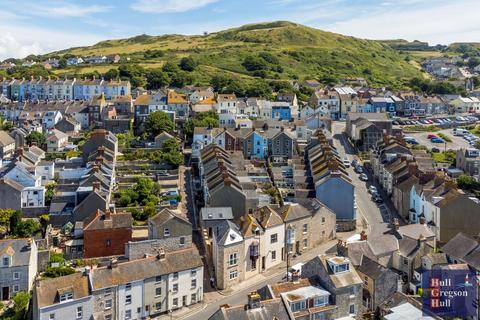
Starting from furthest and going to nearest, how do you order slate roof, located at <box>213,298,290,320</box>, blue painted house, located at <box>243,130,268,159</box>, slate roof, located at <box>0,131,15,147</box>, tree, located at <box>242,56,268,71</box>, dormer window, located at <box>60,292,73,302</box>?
1. tree, located at <box>242,56,268,71</box>
2. blue painted house, located at <box>243,130,268,159</box>
3. slate roof, located at <box>0,131,15,147</box>
4. dormer window, located at <box>60,292,73,302</box>
5. slate roof, located at <box>213,298,290,320</box>

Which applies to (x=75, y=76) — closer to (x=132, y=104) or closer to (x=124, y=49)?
(x=132, y=104)

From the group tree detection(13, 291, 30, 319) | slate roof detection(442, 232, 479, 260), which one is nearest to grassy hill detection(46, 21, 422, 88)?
slate roof detection(442, 232, 479, 260)

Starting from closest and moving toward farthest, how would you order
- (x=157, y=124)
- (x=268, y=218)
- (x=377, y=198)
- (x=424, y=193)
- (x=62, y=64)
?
(x=268, y=218), (x=424, y=193), (x=377, y=198), (x=157, y=124), (x=62, y=64)

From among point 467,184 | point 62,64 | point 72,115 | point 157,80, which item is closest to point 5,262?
point 467,184

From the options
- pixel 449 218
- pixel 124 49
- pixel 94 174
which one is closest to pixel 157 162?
pixel 94 174

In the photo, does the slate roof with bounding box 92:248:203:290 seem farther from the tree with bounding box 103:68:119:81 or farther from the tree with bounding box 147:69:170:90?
the tree with bounding box 103:68:119:81

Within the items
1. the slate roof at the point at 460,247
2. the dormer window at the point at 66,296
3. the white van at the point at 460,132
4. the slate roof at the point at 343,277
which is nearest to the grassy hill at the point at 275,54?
the white van at the point at 460,132

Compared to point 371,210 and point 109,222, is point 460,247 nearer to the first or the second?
point 371,210
